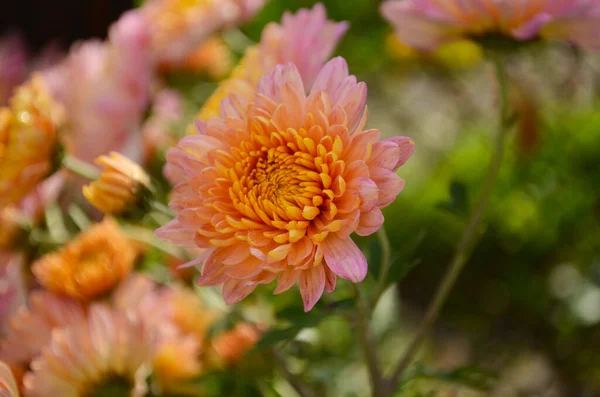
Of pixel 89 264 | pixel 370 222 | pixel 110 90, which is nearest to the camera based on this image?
pixel 370 222

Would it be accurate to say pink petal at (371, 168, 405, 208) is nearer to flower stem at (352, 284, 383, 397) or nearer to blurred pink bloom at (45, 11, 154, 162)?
flower stem at (352, 284, 383, 397)

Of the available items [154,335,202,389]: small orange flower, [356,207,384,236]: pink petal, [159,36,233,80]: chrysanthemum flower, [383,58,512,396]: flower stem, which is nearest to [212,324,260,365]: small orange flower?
[154,335,202,389]: small orange flower

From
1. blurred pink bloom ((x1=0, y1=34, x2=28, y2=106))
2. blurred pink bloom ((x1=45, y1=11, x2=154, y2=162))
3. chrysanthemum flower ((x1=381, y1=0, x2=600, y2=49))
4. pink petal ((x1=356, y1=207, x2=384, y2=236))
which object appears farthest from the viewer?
blurred pink bloom ((x1=0, y1=34, x2=28, y2=106))

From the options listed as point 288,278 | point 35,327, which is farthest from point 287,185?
point 35,327

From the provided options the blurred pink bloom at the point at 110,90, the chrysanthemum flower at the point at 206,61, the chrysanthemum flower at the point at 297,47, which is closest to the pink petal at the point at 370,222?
the chrysanthemum flower at the point at 297,47

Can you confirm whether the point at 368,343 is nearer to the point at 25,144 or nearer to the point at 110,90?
the point at 25,144

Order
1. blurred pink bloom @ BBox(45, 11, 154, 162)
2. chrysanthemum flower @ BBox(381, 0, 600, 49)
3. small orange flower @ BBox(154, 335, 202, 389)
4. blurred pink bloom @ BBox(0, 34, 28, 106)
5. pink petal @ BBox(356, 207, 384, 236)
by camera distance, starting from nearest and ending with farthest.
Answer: pink petal @ BBox(356, 207, 384, 236), chrysanthemum flower @ BBox(381, 0, 600, 49), small orange flower @ BBox(154, 335, 202, 389), blurred pink bloom @ BBox(45, 11, 154, 162), blurred pink bloom @ BBox(0, 34, 28, 106)

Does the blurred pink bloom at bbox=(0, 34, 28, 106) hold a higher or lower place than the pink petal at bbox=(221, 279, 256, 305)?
higher
